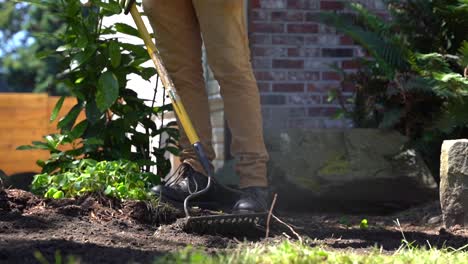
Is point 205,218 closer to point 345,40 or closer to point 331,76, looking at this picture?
point 331,76

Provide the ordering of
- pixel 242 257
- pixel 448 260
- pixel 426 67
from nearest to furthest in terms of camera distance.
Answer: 1. pixel 242 257
2. pixel 448 260
3. pixel 426 67

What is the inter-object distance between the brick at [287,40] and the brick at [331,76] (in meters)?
0.28

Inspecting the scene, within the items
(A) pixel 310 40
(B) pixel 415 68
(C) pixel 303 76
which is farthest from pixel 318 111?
(B) pixel 415 68

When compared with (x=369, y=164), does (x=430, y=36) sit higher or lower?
higher

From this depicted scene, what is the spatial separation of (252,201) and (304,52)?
2.34 meters

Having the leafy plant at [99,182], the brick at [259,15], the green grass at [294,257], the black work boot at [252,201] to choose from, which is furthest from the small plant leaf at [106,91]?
the green grass at [294,257]

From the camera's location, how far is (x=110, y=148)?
4992 millimetres

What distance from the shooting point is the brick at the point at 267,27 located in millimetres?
5918

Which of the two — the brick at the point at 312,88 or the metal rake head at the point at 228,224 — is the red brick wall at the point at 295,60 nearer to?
the brick at the point at 312,88

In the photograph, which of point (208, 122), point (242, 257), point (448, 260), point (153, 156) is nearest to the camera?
point (242, 257)

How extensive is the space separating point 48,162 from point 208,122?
3.79ft

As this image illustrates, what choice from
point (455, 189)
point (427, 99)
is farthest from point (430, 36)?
point (455, 189)

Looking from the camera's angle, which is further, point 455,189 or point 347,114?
point 347,114

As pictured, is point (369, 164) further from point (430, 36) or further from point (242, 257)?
point (242, 257)
